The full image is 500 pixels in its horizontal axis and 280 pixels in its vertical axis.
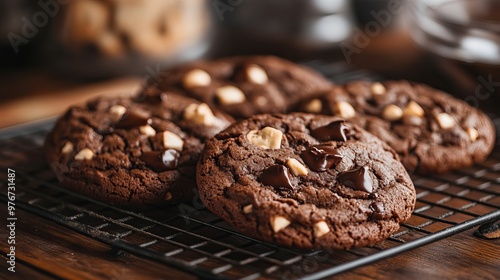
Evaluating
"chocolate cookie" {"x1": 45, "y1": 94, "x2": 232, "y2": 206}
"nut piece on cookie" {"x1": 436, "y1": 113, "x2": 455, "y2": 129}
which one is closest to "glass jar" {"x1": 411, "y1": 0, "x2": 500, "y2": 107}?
"nut piece on cookie" {"x1": 436, "y1": 113, "x2": 455, "y2": 129}

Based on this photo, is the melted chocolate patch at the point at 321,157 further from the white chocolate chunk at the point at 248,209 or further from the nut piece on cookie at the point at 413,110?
the nut piece on cookie at the point at 413,110

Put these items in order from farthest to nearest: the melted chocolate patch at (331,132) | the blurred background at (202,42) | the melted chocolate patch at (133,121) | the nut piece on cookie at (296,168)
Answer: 1. the blurred background at (202,42)
2. the melted chocolate patch at (133,121)
3. the melted chocolate patch at (331,132)
4. the nut piece on cookie at (296,168)

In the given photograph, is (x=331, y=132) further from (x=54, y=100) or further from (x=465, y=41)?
(x=54, y=100)

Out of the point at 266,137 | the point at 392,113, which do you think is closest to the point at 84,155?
the point at 266,137

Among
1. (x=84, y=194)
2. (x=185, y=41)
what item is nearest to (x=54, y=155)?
(x=84, y=194)

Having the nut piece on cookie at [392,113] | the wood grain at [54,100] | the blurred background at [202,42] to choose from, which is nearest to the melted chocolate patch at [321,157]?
the nut piece on cookie at [392,113]

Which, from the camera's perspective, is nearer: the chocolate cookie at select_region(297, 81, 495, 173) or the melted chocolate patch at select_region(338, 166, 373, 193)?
the melted chocolate patch at select_region(338, 166, 373, 193)

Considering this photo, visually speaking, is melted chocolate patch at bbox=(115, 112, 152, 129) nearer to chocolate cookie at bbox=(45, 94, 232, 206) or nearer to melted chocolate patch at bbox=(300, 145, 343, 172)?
chocolate cookie at bbox=(45, 94, 232, 206)
